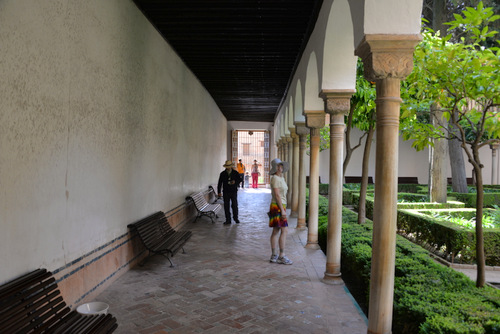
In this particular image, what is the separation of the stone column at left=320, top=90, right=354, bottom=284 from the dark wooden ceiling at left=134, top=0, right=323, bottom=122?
5.20 ft

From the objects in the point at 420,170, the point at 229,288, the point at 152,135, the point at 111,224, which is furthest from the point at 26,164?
the point at 420,170

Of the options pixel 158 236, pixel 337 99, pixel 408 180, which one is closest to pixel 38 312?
pixel 158 236


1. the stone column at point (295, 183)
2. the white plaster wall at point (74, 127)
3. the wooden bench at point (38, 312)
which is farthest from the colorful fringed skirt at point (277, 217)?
the stone column at point (295, 183)

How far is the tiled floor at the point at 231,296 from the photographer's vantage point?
429cm

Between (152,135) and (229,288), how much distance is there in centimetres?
354

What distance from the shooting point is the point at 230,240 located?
8.98 m

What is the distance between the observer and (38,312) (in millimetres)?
3436

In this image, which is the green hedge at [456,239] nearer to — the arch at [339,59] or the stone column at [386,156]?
the arch at [339,59]

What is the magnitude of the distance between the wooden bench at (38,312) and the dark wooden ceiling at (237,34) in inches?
188

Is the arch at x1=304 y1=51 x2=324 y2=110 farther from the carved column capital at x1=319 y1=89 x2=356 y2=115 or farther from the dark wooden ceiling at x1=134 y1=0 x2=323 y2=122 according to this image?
the carved column capital at x1=319 y1=89 x2=356 y2=115

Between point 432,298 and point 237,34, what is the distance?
6423 mm

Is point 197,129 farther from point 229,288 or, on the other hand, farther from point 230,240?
point 229,288

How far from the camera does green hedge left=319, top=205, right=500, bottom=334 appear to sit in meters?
3.12

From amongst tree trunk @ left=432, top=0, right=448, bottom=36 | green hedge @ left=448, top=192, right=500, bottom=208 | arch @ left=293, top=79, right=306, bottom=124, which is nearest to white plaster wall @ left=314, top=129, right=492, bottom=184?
green hedge @ left=448, top=192, right=500, bottom=208
